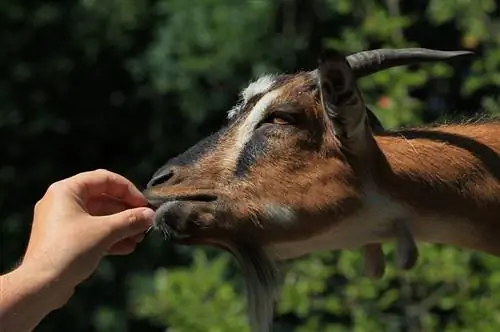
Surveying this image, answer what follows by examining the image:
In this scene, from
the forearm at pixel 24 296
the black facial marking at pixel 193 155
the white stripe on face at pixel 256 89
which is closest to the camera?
the forearm at pixel 24 296

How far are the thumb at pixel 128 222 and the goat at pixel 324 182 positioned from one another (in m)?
0.09

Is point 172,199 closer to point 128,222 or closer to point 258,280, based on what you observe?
point 128,222

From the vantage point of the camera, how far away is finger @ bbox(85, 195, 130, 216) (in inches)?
88.5

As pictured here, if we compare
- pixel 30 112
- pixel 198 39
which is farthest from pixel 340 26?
pixel 30 112

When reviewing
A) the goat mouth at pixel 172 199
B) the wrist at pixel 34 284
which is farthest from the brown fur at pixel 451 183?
the wrist at pixel 34 284

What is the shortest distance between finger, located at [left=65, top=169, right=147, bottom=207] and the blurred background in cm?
150

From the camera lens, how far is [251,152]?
2316 mm

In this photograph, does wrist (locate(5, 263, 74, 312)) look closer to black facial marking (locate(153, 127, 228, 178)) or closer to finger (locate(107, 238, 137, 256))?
finger (locate(107, 238, 137, 256))

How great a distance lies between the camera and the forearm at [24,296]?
76.7 inches

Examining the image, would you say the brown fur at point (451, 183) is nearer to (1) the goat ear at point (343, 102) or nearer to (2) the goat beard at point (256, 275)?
(1) the goat ear at point (343, 102)

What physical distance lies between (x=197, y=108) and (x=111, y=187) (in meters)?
3.99

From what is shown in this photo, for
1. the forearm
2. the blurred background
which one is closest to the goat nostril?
the forearm

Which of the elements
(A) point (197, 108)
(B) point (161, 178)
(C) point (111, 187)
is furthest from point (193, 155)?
(A) point (197, 108)

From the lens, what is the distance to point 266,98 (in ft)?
7.80
